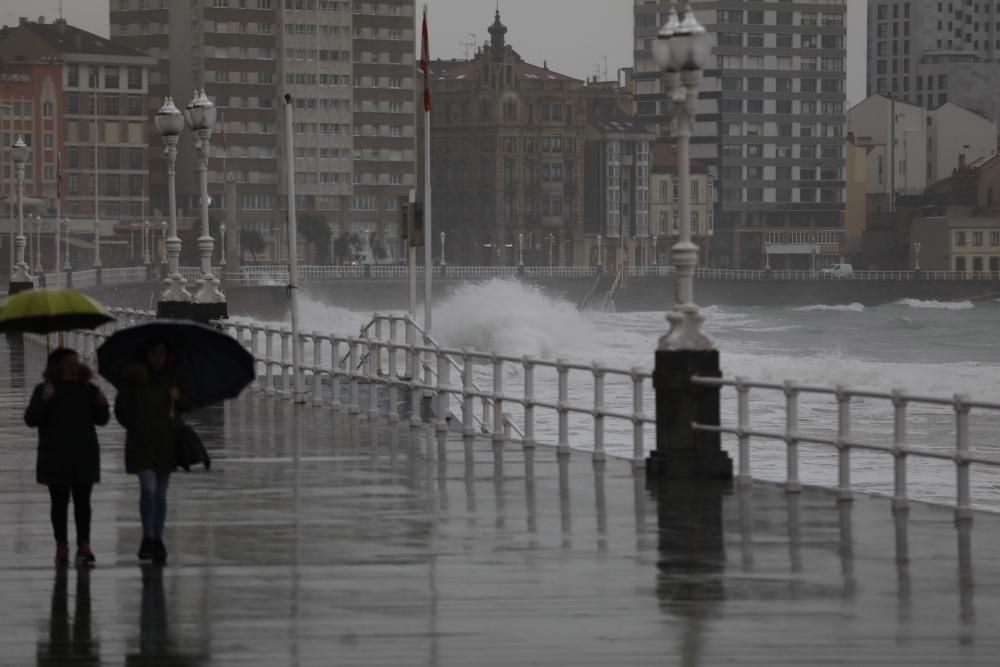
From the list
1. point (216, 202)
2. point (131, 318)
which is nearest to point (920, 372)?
point (131, 318)

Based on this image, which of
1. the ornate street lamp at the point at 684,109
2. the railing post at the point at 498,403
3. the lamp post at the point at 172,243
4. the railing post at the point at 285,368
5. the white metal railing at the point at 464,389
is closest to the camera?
the ornate street lamp at the point at 684,109

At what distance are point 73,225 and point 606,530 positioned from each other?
166562 mm

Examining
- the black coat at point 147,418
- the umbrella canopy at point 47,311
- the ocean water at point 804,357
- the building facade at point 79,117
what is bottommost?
the ocean water at point 804,357

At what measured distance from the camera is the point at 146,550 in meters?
14.3

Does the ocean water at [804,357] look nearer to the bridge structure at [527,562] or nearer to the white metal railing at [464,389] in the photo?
the white metal railing at [464,389]

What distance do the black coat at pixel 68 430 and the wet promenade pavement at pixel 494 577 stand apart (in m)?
0.60

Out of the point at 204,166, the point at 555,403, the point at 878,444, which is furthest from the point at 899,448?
the point at 204,166

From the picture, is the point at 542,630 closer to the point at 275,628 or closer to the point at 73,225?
the point at 275,628

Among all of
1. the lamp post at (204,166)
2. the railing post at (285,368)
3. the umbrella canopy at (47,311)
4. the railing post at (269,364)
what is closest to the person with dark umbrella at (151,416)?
the umbrella canopy at (47,311)

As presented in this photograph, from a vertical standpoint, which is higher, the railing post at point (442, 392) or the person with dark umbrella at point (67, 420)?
the person with dark umbrella at point (67, 420)

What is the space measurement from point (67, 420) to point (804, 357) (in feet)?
362

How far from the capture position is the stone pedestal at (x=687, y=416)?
19672 millimetres

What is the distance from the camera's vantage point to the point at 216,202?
198000mm

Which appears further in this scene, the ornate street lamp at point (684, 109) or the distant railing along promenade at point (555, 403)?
the ornate street lamp at point (684, 109)
